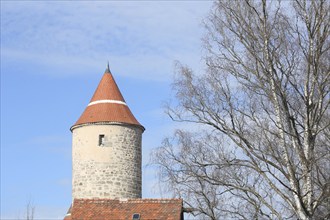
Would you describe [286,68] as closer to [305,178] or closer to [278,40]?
[278,40]

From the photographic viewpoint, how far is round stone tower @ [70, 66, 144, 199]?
31.5 meters

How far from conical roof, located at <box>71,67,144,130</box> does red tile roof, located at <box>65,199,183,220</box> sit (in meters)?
7.31

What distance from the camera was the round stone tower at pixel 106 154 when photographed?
103 ft

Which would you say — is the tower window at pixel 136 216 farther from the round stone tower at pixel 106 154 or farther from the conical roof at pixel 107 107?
the conical roof at pixel 107 107

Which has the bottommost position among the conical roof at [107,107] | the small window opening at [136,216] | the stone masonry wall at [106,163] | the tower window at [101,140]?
the small window opening at [136,216]

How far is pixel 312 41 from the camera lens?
1577 centimetres

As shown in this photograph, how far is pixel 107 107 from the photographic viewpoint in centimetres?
3297

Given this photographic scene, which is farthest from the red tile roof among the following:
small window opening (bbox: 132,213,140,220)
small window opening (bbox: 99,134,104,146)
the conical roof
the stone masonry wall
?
the conical roof

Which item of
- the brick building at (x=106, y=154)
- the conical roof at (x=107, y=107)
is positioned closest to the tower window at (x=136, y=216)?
the brick building at (x=106, y=154)

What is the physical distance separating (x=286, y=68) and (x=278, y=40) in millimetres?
651

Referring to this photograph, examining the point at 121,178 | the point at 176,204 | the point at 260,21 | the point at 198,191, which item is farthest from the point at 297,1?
the point at 121,178

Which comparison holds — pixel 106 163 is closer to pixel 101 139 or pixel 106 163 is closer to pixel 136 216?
pixel 101 139

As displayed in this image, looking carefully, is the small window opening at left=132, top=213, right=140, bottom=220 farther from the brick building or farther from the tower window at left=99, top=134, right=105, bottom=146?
the tower window at left=99, top=134, right=105, bottom=146

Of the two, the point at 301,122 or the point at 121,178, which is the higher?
the point at 121,178
